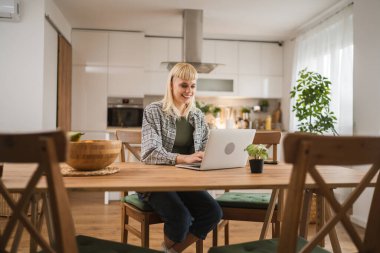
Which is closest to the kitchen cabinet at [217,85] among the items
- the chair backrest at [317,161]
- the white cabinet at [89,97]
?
the white cabinet at [89,97]

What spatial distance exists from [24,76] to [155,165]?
2.62 m

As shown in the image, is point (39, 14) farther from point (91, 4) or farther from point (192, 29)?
point (192, 29)

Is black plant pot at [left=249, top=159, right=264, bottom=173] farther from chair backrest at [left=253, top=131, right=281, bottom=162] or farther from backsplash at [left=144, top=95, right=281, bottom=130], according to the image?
backsplash at [left=144, top=95, right=281, bottom=130]

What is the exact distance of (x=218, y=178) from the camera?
1.43m

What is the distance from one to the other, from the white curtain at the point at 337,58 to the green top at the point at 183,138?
2.45 metres

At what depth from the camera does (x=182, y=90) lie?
2.18m

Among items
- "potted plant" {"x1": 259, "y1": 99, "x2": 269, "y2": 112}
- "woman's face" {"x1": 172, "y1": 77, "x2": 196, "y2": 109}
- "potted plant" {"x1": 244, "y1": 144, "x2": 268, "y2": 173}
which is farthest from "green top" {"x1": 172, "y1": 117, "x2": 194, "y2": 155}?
"potted plant" {"x1": 259, "y1": 99, "x2": 269, "y2": 112}

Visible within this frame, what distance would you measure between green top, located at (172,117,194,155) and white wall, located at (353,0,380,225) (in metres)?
2.16

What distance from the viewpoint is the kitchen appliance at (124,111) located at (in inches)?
223

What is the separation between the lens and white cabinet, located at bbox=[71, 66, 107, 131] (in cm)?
556

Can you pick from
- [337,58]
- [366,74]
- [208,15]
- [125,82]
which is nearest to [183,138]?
[366,74]

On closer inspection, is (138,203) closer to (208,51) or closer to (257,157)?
(257,157)

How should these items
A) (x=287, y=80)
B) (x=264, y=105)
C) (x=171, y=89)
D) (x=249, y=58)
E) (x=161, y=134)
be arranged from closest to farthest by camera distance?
(x=161, y=134) → (x=171, y=89) → (x=287, y=80) → (x=249, y=58) → (x=264, y=105)

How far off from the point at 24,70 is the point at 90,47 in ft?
6.08
